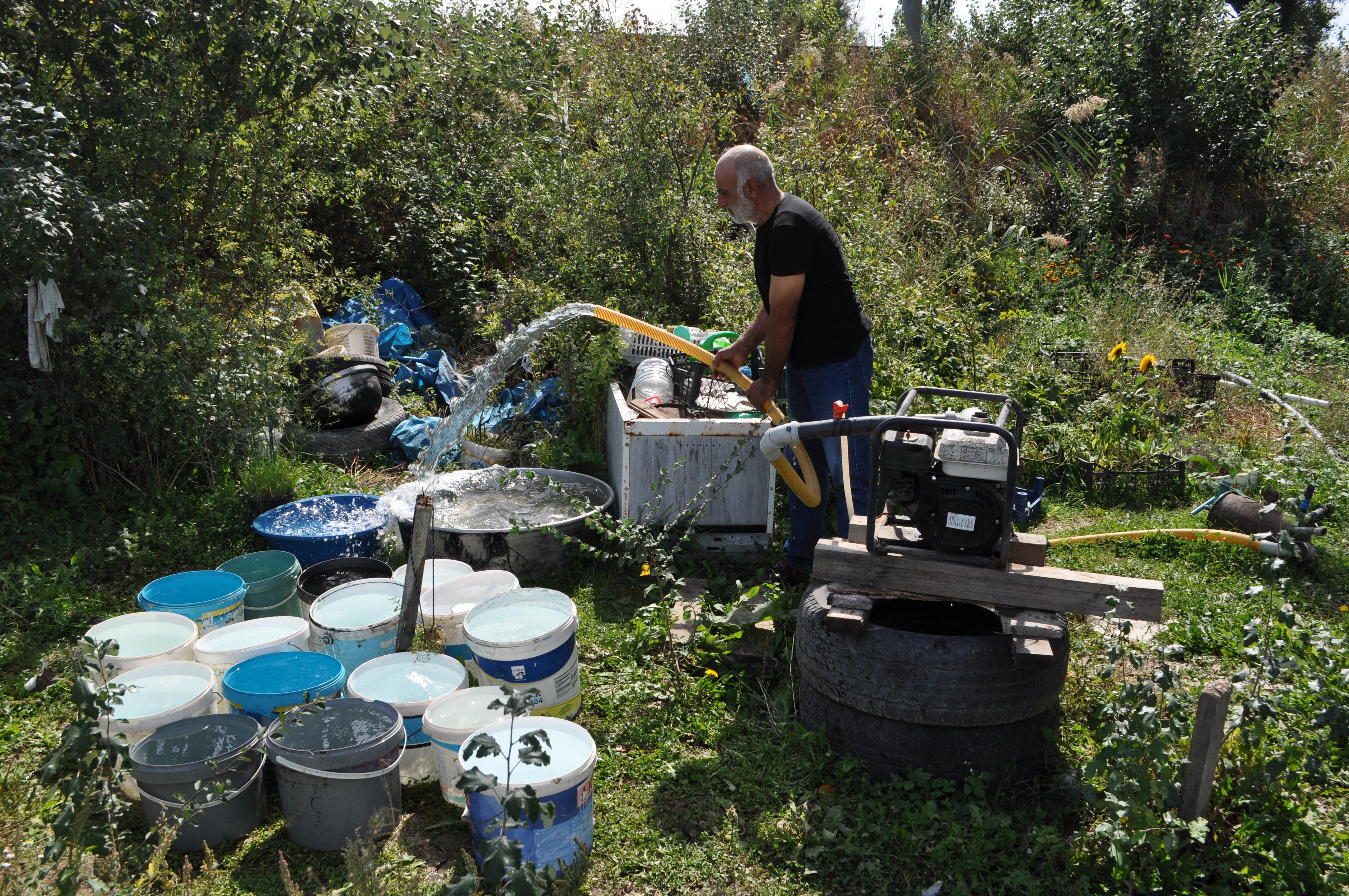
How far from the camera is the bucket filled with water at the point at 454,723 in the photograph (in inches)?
111

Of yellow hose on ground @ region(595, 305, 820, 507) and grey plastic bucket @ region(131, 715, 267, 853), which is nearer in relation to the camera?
grey plastic bucket @ region(131, 715, 267, 853)

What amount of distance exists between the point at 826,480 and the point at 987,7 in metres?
13.2

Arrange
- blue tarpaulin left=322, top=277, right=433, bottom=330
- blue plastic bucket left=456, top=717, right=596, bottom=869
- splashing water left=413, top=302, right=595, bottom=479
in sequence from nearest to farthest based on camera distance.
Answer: blue plastic bucket left=456, top=717, right=596, bottom=869 → splashing water left=413, top=302, right=595, bottom=479 → blue tarpaulin left=322, top=277, right=433, bottom=330

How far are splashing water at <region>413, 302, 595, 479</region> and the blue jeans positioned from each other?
1.32 m

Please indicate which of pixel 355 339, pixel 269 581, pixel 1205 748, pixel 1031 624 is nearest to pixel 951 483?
pixel 1031 624

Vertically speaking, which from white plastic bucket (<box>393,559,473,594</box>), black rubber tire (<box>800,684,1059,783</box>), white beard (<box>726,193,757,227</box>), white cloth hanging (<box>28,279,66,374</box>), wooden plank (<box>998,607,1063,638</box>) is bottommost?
black rubber tire (<box>800,684,1059,783</box>)

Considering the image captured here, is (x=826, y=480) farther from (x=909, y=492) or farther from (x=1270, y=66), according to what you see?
(x=1270, y=66)

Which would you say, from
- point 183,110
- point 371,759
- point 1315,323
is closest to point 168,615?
point 371,759

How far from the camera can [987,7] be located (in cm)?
1431

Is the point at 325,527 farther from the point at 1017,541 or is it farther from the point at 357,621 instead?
the point at 1017,541

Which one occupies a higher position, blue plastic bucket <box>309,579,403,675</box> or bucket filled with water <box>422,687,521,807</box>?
blue plastic bucket <box>309,579,403,675</box>

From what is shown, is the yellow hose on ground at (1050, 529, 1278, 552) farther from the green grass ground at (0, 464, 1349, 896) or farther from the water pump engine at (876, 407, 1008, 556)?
the water pump engine at (876, 407, 1008, 556)

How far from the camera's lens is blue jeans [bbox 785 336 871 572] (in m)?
4.05

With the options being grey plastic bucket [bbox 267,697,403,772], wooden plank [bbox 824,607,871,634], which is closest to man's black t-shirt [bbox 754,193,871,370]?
wooden plank [bbox 824,607,871,634]
